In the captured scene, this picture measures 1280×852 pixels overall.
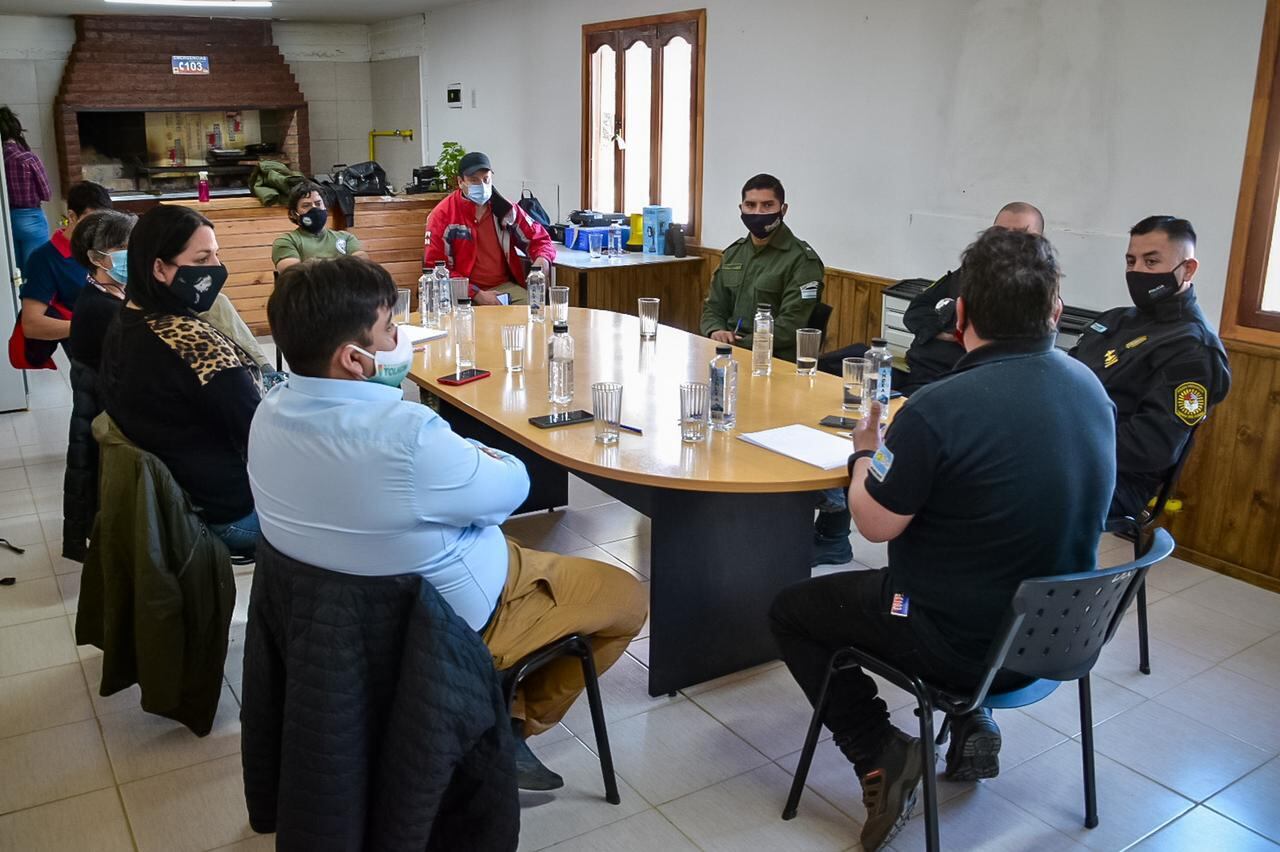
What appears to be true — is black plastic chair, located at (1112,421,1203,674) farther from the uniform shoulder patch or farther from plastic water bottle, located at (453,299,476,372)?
plastic water bottle, located at (453,299,476,372)

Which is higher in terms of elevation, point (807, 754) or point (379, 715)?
point (379, 715)

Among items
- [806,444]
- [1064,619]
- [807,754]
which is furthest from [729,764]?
[1064,619]

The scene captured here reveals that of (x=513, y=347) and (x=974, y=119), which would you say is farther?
(x=974, y=119)

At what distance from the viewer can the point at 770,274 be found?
4.78 m

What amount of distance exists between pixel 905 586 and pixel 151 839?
1.79m

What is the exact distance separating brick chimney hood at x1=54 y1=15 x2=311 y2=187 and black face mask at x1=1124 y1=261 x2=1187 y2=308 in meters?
9.33

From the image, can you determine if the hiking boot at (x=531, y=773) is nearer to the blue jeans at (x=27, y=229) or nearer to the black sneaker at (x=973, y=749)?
the black sneaker at (x=973, y=749)

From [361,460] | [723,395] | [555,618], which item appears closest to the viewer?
[361,460]

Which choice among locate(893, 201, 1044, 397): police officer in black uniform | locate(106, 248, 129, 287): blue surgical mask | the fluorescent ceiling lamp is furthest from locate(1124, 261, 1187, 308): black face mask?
the fluorescent ceiling lamp

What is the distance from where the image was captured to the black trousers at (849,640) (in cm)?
230

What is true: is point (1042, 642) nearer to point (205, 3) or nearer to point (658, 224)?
point (658, 224)

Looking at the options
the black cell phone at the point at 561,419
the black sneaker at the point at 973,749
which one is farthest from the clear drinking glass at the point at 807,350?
the black sneaker at the point at 973,749

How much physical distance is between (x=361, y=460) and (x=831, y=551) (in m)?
2.50

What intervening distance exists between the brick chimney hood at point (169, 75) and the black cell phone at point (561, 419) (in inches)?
343
